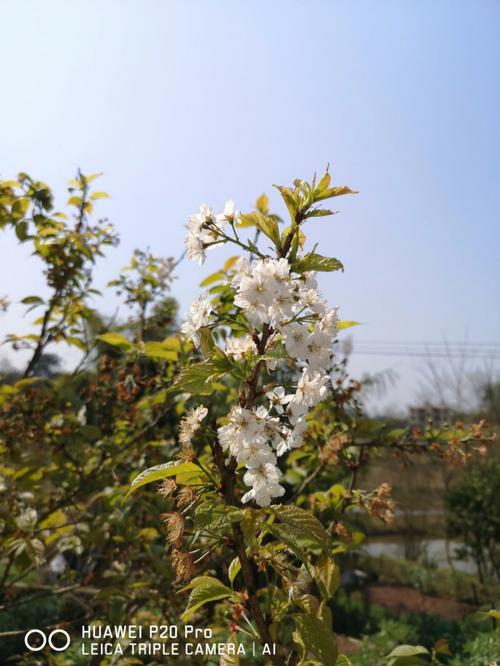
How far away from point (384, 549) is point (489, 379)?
4940mm

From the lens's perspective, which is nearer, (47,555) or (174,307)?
(47,555)

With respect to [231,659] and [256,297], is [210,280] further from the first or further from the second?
[231,659]

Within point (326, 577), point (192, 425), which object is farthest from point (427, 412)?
point (192, 425)

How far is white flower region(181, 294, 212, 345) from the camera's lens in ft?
3.62

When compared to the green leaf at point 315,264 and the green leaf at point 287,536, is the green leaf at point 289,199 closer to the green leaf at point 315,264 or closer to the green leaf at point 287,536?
the green leaf at point 315,264

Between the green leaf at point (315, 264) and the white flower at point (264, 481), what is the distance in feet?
1.16

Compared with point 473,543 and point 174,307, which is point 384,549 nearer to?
point 473,543

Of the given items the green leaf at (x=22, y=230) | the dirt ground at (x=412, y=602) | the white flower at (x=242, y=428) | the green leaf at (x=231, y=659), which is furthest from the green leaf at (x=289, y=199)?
the dirt ground at (x=412, y=602)

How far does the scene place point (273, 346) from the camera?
3.54ft

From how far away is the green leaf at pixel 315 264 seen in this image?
107 centimetres

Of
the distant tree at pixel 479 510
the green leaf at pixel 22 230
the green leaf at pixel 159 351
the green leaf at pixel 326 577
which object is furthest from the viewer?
the distant tree at pixel 479 510

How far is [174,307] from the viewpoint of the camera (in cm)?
321

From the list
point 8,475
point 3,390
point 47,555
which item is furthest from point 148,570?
point 3,390

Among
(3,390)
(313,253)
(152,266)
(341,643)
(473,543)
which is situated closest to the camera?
(313,253)
